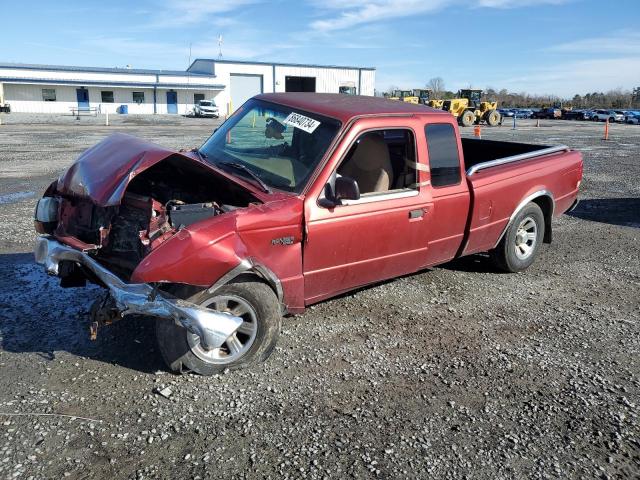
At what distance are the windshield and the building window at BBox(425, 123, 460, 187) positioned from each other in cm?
104

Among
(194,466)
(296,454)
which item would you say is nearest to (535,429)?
(296,454)

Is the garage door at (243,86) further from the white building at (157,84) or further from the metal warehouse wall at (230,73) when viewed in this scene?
the metal warehouse wall at (230,73)

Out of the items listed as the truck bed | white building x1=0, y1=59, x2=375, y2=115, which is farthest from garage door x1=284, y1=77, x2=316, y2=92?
the truck bed

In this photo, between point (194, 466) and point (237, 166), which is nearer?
point (194, 466)

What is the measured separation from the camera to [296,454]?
2.86 metres

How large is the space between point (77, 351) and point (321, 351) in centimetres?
182

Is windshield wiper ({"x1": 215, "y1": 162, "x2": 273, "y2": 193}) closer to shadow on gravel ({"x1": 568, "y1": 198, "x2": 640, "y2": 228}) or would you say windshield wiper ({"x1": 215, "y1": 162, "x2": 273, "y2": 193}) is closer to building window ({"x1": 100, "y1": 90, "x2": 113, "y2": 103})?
shadow on gravel ({"x1": 568, "y1": 198, "x2": 640, "y2": 228})

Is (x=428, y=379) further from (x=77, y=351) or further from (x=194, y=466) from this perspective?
(x=77, y=351)

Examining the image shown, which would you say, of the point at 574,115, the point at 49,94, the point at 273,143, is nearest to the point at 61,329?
the point at 273,143

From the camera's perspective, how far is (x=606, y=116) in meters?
53.2

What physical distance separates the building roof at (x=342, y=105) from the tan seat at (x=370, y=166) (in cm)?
25

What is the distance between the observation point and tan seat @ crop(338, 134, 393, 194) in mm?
4457

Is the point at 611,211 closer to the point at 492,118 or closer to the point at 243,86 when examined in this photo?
the point at 492,118

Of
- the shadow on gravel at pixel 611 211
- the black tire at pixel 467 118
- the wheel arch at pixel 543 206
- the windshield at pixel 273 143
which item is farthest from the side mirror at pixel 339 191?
the black tire at pixel 467 118
